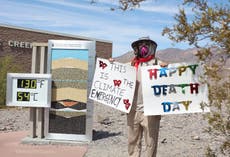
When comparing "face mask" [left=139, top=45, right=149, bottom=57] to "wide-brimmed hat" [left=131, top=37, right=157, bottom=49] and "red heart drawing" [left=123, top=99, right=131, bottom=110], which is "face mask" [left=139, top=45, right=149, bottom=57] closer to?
"wide-brimmed hat" [left=131, top=37, right=157, bottom=49]

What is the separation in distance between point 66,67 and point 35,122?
4.82 ft

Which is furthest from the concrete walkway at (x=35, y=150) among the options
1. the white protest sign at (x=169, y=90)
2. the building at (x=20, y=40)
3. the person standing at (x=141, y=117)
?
the building at (x=20, y=40)

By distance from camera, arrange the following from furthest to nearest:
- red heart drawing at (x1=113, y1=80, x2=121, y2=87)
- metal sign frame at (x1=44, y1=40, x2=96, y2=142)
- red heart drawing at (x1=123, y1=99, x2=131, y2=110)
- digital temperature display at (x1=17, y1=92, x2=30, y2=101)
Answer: digital temperature display at (x1=17, y1=92, x2=30, y2=101) < metal sign frame at (x1=44, y1=40, x2=96, y2=142) < red heart drawing at (x1=113, y1=80, x2=121, y2=87) < red heart drawing at (x1=123, y1=99, x2=131, y2=110)

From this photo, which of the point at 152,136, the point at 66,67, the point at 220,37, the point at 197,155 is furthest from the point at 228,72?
the point at 66,67

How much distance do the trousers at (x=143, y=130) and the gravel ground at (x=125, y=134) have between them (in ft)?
6.93

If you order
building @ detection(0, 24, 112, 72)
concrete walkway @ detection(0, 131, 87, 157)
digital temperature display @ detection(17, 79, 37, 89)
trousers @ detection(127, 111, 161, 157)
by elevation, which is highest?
building @ detection(0, 24, 112, 72)

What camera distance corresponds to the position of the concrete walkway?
27.2ft

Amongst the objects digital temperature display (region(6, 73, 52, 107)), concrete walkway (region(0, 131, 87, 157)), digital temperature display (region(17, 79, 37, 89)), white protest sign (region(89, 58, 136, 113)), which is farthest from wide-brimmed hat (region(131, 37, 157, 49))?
digital temperature display (region(17, 79, 37, 89))

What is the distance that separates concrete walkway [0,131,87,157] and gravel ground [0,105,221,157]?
0.29m

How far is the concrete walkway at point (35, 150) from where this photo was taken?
830 cm

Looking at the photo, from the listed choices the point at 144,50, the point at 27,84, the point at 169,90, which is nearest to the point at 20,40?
the point at 27,84

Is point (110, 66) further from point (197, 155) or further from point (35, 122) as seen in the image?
point (35, 122)

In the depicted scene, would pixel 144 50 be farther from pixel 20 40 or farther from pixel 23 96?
pixel 20 40

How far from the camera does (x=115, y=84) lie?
6746mm
